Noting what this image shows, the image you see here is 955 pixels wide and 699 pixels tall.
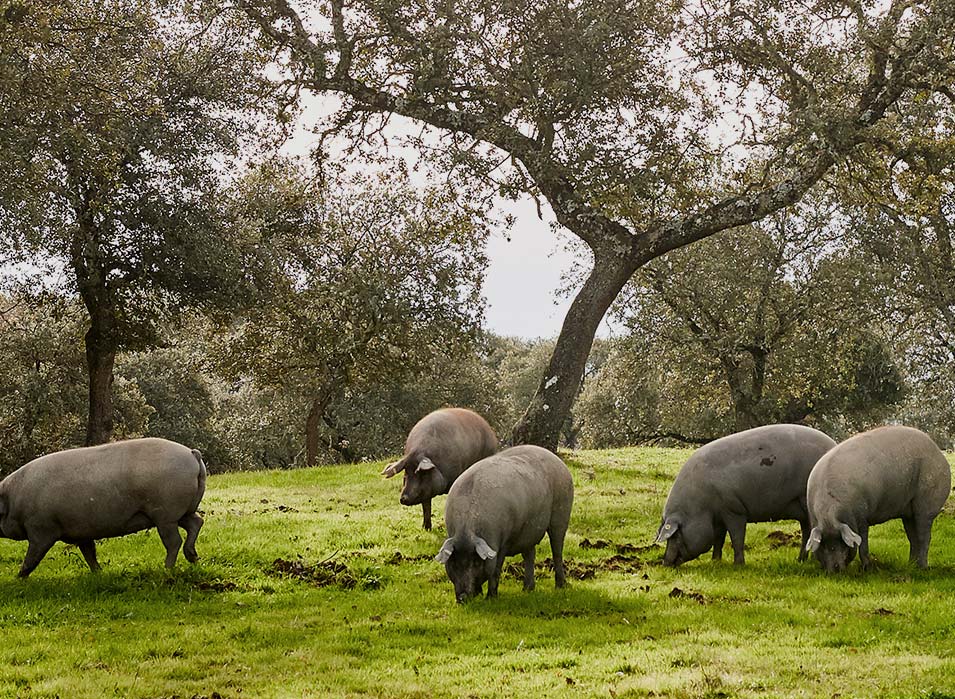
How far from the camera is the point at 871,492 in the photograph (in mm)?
13109

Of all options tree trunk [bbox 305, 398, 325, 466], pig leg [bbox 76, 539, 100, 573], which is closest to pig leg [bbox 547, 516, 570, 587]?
pig leg [bbox 76, 539, 100, 573]

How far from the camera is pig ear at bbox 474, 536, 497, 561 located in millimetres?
11734


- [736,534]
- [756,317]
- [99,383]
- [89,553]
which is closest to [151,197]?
[99,383]

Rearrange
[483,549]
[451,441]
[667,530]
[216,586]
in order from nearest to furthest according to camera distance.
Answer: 1. [483,549]
2. [216,586]
3. [667,530]
4. [451,441]

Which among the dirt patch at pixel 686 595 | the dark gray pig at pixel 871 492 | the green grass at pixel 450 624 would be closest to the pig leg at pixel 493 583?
the green grass at pixel 450 624

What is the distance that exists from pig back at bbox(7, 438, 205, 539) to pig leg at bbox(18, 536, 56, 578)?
0.81 feet

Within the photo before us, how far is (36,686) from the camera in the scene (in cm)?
924

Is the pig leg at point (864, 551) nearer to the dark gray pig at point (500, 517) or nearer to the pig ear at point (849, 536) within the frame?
the pig ear at point (849, 536)

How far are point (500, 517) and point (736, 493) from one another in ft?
13.5

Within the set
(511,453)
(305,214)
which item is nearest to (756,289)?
(305,214)

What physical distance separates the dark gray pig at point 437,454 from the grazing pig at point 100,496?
3.83m

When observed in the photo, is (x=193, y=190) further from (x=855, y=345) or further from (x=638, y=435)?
(x=638, y=435)

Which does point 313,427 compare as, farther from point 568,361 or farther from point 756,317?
point 568,361

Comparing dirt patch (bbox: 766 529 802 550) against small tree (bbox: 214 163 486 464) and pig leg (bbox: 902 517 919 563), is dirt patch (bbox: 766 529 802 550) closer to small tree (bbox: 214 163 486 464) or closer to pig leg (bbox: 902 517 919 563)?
pig leg (bbox: 902 517 919 563)
